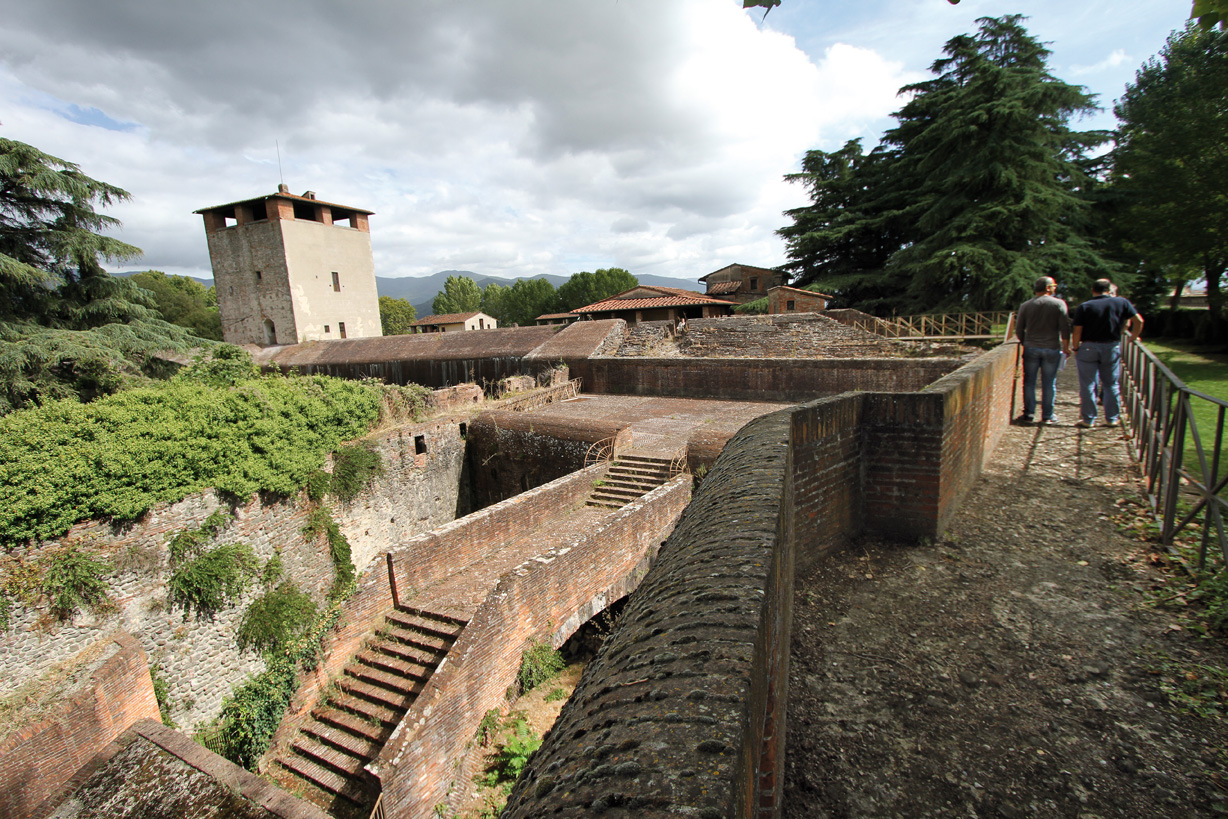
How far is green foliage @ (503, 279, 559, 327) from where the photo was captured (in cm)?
6525

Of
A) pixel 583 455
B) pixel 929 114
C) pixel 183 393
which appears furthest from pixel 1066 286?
pixel 183 393

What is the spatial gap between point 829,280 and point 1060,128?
11.4 meters

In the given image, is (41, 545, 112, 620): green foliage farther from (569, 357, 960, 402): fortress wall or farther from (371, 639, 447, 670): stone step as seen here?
(569, 357, 960, 402): fortress wall

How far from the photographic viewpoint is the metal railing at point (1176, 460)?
11.0 ft

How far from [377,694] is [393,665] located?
1.37 ft

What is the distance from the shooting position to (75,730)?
6.84 meters

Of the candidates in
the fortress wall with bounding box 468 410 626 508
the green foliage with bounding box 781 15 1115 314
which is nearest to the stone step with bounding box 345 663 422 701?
the fortress wall with bounding box 468 410 626 508

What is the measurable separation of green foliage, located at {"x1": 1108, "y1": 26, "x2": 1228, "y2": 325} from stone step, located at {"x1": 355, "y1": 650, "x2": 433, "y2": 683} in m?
24.3

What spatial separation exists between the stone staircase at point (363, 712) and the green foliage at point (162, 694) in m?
2.04

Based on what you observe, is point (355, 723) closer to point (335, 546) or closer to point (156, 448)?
point (335, 546)

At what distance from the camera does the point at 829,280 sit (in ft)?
97.9

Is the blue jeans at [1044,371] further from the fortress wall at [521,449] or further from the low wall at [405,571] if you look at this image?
the low wall at [405,571]

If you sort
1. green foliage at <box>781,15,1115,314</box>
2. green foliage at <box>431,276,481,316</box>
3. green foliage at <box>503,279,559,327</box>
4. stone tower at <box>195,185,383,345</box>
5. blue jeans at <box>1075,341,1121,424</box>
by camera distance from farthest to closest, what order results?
green foliage at <box>431,276,481,316</box>, green foliage at <box>503,279,559,327</box>, stone tower at <box>195,185,383,345</box>, green foliage at <box>781,15,1115,314</box>, blue jeans at <box>1075,341,1121,424</box>

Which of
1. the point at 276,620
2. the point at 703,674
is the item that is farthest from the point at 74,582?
the point at 703,674
